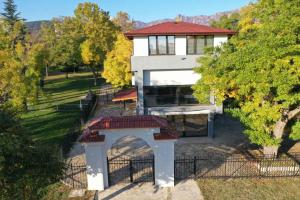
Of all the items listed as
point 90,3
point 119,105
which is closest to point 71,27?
point 90,3

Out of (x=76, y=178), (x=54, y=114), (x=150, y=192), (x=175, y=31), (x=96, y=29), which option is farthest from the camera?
(x=96, y=29)

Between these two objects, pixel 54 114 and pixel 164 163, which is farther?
pixel 54 114

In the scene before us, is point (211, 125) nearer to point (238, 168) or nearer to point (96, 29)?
point (238, 168)

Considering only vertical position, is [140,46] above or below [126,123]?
above

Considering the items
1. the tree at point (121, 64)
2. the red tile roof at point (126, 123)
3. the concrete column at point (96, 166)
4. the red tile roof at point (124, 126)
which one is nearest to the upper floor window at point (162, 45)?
the red tile roof at point (126, 123)

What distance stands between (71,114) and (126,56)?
8.59 m

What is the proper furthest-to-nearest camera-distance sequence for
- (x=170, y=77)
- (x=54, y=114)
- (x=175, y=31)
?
(x=54, y=114)
(x=170, y=77)
(x=175, y=31)

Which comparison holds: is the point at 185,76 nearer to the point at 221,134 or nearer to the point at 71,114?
the point at 221,134

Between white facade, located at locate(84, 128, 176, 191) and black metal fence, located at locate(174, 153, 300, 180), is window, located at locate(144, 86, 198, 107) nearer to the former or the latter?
black metal fence, located at locate(174, 153, 300, 180)

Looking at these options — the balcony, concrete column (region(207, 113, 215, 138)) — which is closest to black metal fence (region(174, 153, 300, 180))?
concrete column (region(207, 113, 215, 138))

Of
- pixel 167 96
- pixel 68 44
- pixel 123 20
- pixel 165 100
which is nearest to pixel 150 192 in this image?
pixel 165 100

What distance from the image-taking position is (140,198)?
48.6ft

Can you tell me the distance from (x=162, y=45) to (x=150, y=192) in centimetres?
1078

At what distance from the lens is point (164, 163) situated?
15.7 m
